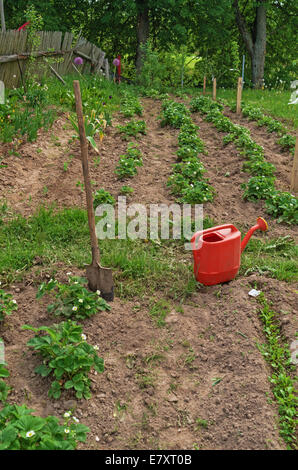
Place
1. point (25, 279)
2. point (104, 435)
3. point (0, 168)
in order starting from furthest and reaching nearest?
point (0, 168) → point (25, 279) → point (104, 435)

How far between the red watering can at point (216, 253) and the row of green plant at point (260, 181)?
129cm

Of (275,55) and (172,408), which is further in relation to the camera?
(275,55)

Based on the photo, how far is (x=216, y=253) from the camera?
11.7 feet

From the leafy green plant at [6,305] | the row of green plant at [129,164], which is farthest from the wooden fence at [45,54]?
the leafy green plant at [6,305]

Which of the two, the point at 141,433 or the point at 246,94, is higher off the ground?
the point at 246,94

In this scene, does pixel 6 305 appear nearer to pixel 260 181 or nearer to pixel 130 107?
pixel 260 181

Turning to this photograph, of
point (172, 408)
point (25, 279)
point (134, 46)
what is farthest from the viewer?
point (134, 46)

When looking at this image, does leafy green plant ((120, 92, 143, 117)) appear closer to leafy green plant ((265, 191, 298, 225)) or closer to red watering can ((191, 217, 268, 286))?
leafy green plant ((265, 191, 298, 225))

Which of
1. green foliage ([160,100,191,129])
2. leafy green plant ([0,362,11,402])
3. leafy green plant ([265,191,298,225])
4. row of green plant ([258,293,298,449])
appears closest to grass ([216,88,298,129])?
green foliage ([160,100,191,129])

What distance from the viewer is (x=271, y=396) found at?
2674 millimetres

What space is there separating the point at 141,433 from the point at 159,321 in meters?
1.00

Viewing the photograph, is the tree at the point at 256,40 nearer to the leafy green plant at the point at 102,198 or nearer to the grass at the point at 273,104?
the grass at the point at 273,104

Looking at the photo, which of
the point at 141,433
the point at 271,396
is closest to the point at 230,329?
the point at 271,396

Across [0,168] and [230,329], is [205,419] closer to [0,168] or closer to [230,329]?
[230,329]
